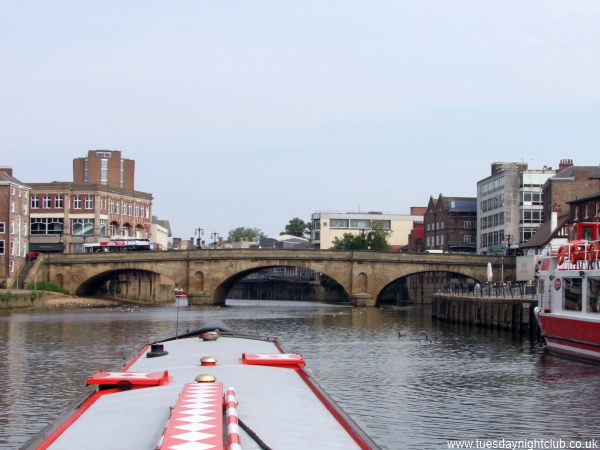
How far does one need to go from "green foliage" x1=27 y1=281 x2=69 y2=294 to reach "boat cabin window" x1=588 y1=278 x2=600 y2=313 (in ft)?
237

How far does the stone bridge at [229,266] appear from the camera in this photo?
103 m

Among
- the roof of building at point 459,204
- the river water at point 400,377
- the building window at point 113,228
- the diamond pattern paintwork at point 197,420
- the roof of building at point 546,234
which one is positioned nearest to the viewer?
the diamond pattern paintwork at point 197,420

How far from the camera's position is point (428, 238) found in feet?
485

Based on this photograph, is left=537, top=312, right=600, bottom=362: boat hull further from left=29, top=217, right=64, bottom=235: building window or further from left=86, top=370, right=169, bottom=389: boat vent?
left=29, top=217, right=64, bottom=235: building window

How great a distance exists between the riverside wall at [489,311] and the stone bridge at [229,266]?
20428 mm

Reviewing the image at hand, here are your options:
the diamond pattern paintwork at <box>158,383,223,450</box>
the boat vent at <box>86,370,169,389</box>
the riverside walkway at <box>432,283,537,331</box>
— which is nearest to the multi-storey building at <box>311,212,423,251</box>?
the riverside walkway at <box>432,283,537,331</box>

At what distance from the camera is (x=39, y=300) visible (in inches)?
3684

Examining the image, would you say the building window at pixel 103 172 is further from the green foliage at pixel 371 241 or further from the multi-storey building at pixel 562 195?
the multi-storey building at pixel 562 195

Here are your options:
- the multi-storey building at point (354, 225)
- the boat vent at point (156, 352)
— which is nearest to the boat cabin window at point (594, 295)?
the boat vent at point (156, 352)

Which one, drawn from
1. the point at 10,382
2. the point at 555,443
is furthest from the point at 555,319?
the point at 10,382

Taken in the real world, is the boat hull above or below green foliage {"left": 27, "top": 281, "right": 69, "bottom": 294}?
below

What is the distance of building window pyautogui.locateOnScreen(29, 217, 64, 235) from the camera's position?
12488cm

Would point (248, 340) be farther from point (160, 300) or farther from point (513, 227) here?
point (160, 300)

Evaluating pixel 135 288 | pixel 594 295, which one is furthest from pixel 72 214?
pixel 594 295
